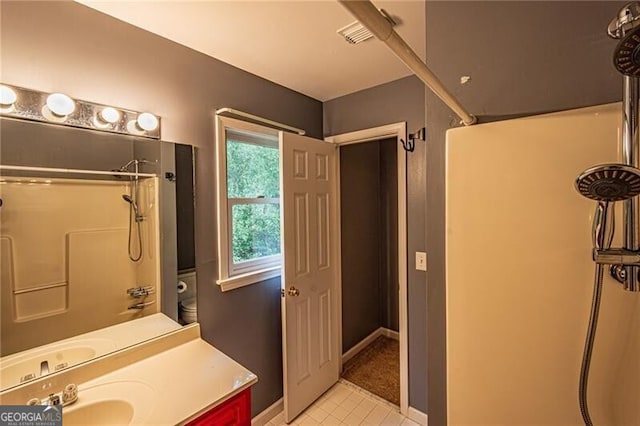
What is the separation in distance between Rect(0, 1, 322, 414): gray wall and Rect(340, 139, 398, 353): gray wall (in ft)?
2.64

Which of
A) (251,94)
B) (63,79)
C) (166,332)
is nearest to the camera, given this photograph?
(63,79)

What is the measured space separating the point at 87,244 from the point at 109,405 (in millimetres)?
646

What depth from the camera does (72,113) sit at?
3.86ft

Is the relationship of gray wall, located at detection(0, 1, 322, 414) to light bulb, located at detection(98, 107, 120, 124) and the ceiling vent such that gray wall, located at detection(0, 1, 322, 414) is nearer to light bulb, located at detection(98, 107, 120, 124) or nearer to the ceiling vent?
light bulb, located at detection(98, 107, 120, 124)

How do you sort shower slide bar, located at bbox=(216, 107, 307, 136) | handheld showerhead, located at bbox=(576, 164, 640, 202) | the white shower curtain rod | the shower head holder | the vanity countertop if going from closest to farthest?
the white shower curtain rod, handheld showerhead, located at bbox=(576, 164, 640, 202), the shower head holder, the vanity countertop, shower slide bar, located at bbox=(216, 107, 307, 136)

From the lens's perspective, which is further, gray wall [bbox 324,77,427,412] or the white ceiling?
gray wall [bbox 324,77,427,412]

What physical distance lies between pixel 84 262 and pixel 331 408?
6.06ft

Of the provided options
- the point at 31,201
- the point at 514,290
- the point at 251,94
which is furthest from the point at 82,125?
the point at 514,290

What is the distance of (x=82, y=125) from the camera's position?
1.20m

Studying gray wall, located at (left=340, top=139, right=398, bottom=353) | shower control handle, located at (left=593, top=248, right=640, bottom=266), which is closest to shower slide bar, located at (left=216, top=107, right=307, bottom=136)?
gray wall, located at (left=340, top=139, right=398, bottom=353)

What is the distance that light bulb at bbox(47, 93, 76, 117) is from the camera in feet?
3.69

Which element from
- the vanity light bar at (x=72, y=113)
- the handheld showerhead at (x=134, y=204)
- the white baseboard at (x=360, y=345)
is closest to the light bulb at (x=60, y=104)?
the vanity light bar at (x=72, y=113)

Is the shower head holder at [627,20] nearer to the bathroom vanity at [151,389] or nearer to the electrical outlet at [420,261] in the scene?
the electrical outlet at [420,261]

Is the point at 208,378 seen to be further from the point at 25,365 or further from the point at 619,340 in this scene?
the point at 619,340
